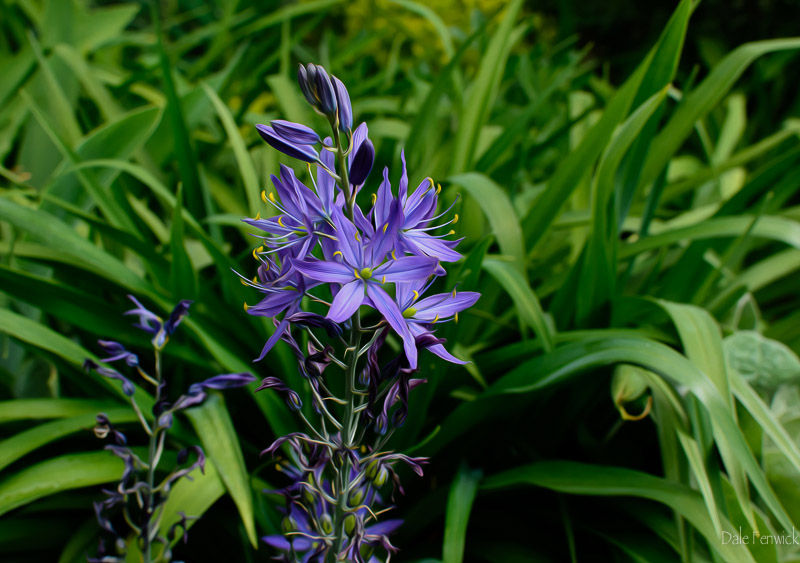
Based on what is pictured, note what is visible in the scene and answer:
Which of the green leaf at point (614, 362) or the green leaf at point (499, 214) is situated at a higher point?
the green leaf at point (499, 214)

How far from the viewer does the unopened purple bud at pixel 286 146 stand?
66 centimetres

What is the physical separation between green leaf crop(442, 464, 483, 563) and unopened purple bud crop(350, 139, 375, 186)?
67 centimetres

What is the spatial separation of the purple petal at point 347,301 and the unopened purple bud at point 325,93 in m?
0.20

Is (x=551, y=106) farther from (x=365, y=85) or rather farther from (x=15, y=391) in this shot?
(x=15, y=391)

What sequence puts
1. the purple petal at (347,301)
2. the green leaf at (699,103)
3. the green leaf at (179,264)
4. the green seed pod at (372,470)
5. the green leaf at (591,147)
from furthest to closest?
the green leaf at (699,103)
the green leaf at (591,147)
the green leaf at (179,264)
the green seed pod at (372,470)
the purple petal at (347,301)

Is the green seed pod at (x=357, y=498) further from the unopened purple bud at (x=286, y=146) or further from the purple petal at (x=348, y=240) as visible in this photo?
the unopened purple bud at (x=286, y=146)

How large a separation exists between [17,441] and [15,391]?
0.37 m

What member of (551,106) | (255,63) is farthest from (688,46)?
(255,63)

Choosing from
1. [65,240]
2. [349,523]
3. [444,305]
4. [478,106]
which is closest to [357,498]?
[349,523]

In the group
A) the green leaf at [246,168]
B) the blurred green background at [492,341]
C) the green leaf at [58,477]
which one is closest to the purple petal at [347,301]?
the blurred green background at [492,341]

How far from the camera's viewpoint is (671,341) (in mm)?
1297

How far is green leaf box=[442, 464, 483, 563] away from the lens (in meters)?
0.98

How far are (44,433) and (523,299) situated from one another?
96 centimetres

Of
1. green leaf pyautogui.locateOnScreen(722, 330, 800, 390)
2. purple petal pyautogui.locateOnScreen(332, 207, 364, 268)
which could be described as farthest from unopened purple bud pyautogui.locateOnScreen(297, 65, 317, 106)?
green leaf pyautogui.locateOnScreen(722, 330, 800, 390)
